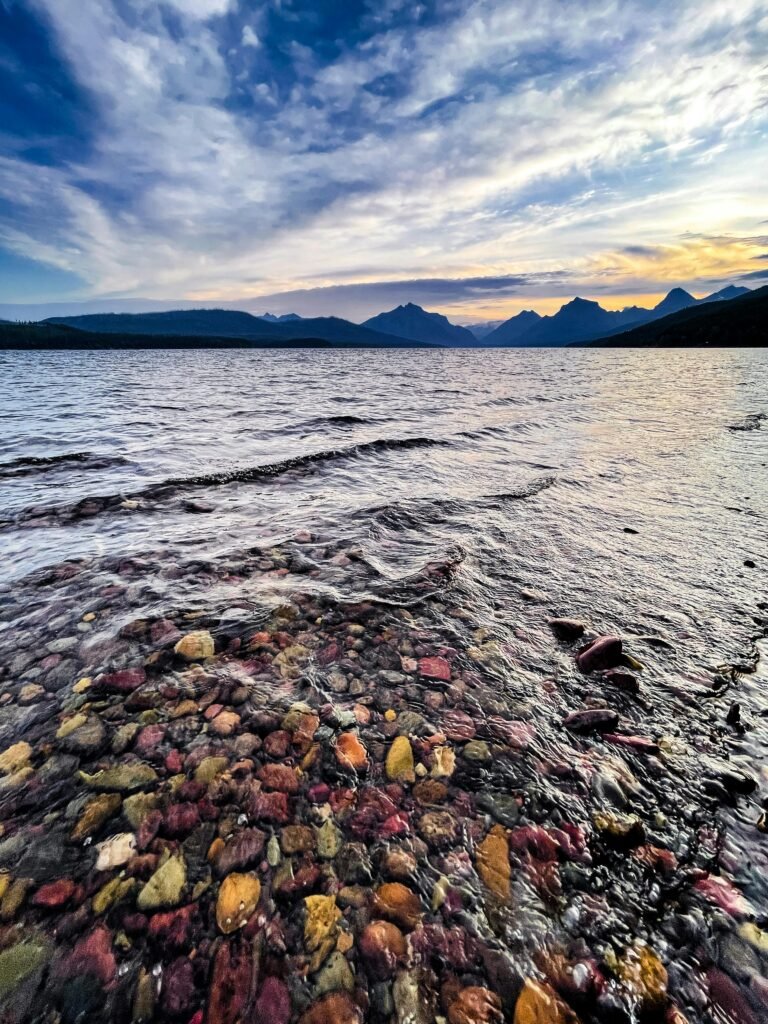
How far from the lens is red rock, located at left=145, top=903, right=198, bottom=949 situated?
7.08 feet

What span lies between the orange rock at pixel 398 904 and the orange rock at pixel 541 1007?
0.55m

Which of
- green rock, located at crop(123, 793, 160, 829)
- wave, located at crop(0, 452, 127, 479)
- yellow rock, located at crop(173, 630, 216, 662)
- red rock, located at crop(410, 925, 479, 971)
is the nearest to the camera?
red rock, located at crop(410, 925, 479, 971)

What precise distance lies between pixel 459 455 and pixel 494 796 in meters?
12.5

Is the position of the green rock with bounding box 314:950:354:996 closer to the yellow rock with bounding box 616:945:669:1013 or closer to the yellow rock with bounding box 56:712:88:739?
the yellow rock with bounding box 616:945:669:1013

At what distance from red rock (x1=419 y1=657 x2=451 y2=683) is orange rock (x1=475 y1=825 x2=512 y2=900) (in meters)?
1.50

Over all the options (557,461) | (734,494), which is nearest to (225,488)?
(557,461)

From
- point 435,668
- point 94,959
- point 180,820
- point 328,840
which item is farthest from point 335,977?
point 435,668

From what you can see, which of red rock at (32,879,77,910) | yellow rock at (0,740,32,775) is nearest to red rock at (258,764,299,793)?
red rock at (32,879,77,910)

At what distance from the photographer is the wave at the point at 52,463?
1178 cm

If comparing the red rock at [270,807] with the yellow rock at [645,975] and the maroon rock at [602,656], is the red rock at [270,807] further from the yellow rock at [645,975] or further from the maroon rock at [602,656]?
the maroon rock at [602,656]

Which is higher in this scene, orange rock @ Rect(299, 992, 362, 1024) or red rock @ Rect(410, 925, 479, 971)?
orange rock @ Rect(299, 992, 362, 1024)

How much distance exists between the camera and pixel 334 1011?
1943 mm

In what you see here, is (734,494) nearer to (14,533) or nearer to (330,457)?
(330,457)

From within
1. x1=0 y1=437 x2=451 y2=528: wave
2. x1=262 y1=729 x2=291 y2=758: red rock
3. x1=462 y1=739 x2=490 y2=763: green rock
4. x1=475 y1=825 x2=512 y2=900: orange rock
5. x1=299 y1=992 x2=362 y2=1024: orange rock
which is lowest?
x1=0 y1=437 x2=451 y2=528: wave
